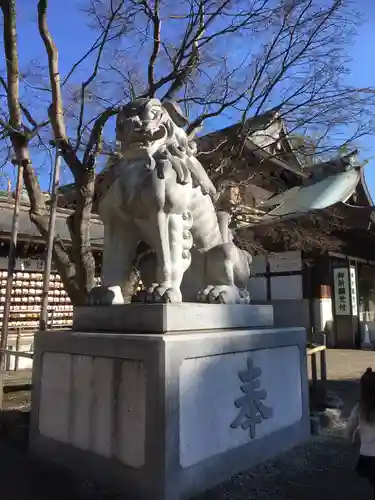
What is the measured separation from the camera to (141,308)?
2811mm

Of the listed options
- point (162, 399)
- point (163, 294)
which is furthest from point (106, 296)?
point (162, 399)

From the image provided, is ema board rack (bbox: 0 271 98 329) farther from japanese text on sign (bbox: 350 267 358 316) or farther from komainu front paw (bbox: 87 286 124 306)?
japanese text on sign (bbox: 350 267 358 316)

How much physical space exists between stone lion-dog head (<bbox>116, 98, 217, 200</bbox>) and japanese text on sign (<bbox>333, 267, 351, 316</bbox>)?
36.4 feet

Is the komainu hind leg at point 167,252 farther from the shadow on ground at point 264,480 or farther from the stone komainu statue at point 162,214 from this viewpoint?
the shadow on ground at point 264,480

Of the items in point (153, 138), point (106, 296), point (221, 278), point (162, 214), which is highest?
point (153, 138)

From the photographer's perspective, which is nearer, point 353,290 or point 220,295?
point 220,295

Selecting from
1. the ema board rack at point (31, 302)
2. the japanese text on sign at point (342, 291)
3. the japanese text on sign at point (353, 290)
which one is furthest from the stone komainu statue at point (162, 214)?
the japanese text on sign at point (353, 290)

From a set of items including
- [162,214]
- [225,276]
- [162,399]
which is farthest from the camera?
[225,276]

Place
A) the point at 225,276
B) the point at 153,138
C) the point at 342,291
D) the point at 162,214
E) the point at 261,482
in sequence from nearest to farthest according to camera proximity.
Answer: the point at 261,482, the point at 162,214, the point at 153,138, the point at 225,276, the point at 342,291

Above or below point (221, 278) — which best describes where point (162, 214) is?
above

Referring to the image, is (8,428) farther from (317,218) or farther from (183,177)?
(317,218)

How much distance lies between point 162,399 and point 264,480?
100 centimetres

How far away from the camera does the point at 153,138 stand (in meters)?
3.15

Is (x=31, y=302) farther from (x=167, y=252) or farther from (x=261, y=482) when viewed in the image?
(x=261, y=482)
